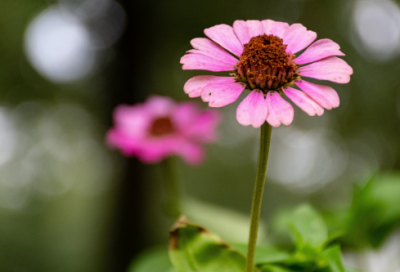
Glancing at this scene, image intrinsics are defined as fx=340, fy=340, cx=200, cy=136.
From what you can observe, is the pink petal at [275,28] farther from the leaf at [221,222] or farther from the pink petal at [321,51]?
the leaf at [221,222]

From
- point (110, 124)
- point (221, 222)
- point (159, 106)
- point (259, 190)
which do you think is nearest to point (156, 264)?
point (221, 222)

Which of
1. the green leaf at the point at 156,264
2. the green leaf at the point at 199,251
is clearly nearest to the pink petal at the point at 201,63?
the green leaf at the point at 199,251

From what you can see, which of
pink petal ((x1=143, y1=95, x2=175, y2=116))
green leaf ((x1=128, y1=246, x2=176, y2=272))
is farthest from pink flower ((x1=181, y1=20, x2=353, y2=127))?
pink petal ((x1=143, y1=95, x2=175, y2=116))

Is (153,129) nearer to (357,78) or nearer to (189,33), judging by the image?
(189,33)

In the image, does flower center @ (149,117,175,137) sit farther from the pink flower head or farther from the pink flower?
the pink flower

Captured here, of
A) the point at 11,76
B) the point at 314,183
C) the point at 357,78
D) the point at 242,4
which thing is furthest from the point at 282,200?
the point at 11,76
